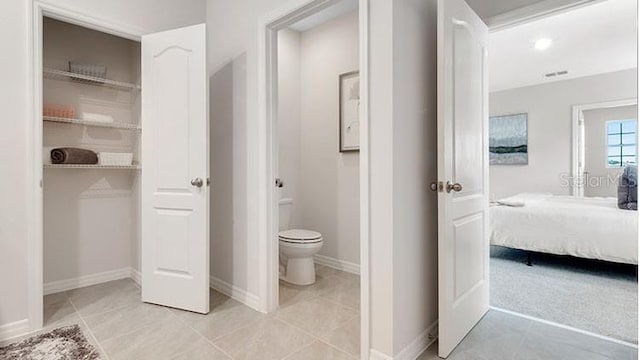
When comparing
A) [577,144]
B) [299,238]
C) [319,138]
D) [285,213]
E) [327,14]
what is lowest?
[299,238]

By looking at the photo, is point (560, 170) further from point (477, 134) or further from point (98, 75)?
point (98, 75)

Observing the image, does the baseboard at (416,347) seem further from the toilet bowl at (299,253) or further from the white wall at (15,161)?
the white wall at (15,161)

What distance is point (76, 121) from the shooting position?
255cm

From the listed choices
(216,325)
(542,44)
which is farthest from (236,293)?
(542,44)

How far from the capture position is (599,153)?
5.73 m

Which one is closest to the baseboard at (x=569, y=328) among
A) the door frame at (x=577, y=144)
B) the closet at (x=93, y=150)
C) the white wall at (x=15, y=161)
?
the closet at (x=93, y=150)

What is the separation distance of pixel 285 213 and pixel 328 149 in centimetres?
82

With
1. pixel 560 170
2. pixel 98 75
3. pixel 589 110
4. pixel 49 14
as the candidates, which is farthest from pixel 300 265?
pixel 589 110

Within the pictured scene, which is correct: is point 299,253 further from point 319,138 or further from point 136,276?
point 136,276

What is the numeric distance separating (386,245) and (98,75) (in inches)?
111

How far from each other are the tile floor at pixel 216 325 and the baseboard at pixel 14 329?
0.14 meters

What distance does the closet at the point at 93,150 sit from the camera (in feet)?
8.81

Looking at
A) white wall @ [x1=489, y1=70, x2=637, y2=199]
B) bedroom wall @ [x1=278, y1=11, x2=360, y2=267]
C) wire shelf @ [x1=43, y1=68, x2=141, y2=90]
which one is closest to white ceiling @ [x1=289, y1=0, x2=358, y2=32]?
bedroom wall @ [x1=278, y1=11, x2=360, y2=267]

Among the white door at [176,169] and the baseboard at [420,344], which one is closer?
the baseboard at [420,344]
